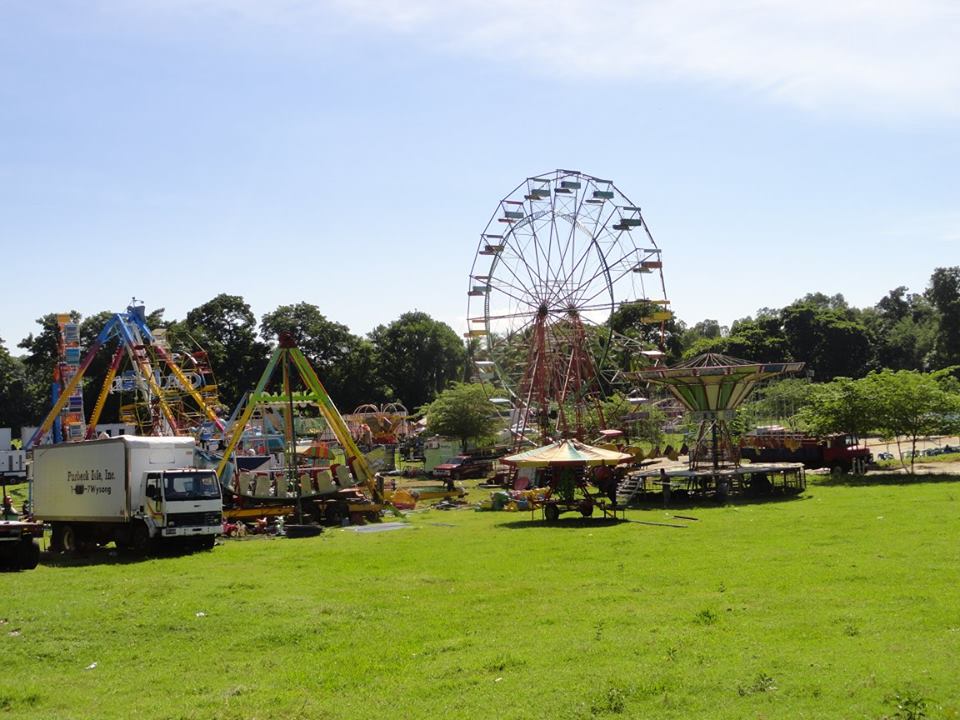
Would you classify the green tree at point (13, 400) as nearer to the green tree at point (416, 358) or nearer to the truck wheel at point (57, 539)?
the green tree at point (416, 358)

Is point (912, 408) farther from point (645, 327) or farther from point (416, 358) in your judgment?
point (416, 358)

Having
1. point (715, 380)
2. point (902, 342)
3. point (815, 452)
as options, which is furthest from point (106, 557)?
point (902, 342)

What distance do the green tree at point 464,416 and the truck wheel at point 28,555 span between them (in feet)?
166

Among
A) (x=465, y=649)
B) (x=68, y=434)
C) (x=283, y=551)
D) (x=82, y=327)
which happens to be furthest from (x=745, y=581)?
(x=82, y=327)

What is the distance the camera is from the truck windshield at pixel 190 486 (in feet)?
86.8

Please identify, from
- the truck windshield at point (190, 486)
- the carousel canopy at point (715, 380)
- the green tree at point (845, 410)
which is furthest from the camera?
the green tree at point (845, 410)

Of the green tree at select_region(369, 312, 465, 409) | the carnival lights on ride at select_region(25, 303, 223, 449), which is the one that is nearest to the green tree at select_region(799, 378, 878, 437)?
the carnival lights on ride at select_region(25, 303, 223, 449)

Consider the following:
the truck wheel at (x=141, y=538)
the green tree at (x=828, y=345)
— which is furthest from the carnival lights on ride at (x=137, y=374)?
the green tree at (x=828, y=345)

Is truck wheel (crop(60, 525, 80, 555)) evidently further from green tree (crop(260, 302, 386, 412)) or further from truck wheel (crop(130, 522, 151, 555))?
green tree (crop(260, 302, 386, 412))

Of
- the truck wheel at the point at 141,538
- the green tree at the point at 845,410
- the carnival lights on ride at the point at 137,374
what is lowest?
the truck wheel at the point at 141,538

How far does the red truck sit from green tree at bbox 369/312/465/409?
2978 inches

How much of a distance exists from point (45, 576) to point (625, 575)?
1302 cm

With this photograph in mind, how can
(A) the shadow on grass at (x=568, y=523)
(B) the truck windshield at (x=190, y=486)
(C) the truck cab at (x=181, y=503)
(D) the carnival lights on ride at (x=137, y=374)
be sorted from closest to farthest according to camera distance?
(C) the truck cab at (x=181, y=503), (B) the truck windshield at (x=190, y=486), (A) the shadow on grass at (x=568, y=523), (D) the carnival lights on ride at (x=137, y=374)

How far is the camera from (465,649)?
13969 millimetres
